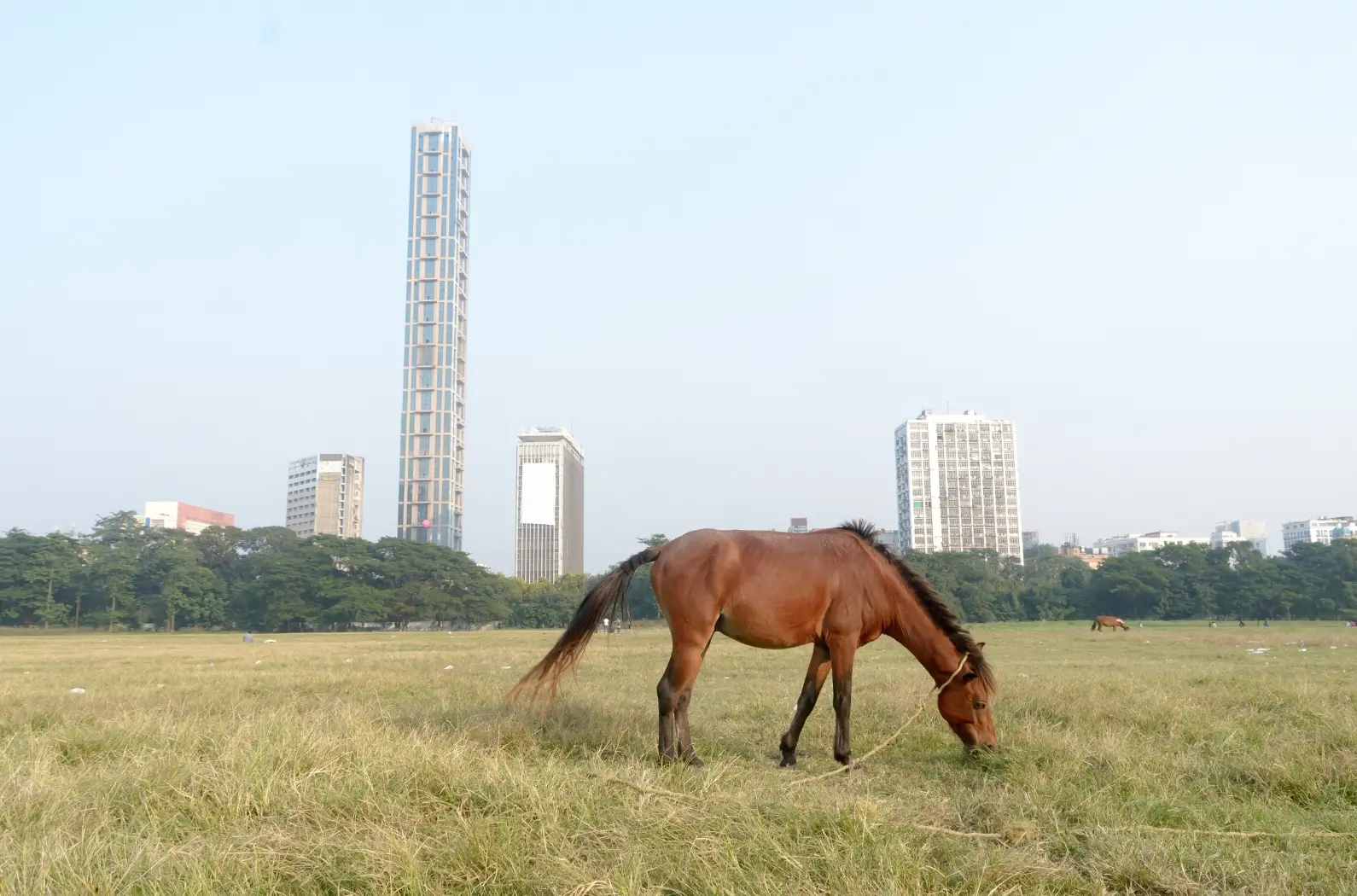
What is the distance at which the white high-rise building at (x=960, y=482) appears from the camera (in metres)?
150

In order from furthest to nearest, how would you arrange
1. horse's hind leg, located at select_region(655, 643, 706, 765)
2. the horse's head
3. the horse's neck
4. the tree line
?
1. the tree line
2. the horse's neck
3. the horse's head
4. horse's hind leg, located at select_region(655, 643, 706, 765)

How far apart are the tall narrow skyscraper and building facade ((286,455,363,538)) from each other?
52.6 metres

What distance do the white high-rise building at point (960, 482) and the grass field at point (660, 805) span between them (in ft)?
485

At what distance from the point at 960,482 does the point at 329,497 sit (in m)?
118

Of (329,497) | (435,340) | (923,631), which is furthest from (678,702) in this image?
(329,497)

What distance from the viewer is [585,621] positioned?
713 cm

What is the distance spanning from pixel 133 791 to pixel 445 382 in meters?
114

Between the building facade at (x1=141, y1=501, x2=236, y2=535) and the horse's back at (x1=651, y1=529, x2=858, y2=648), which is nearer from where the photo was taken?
the horse's back at (x1=651, y1=529, x2=858, y2=648)

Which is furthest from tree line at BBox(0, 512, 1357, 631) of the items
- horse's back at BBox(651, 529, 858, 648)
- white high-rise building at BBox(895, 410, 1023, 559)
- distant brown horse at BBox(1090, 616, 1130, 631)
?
white high-rise building at BBox(895, 410, 1023, 559)

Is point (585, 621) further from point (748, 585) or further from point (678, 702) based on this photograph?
point (748, 585)

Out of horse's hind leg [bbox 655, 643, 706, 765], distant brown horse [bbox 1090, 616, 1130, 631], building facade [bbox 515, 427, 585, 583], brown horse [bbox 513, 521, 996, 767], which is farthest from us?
building facade [bbox 515, 427, 585, 583]

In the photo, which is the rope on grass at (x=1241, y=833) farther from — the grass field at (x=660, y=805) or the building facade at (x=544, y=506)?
the building facade at (x=544, y=506)

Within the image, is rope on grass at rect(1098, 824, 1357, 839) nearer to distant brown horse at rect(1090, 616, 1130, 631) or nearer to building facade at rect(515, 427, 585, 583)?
distant brown horse at rect(1090, 616, 1130, 631)

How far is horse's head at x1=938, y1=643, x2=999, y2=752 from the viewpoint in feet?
22.9
